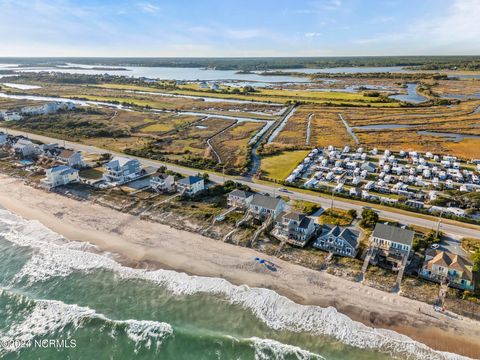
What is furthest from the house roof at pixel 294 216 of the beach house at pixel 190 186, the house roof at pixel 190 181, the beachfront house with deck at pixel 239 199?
the house roof at pixel 190 181

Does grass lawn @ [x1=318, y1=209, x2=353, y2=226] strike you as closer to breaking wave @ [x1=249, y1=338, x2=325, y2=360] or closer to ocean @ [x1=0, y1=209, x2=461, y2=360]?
ocean @ [x1=0, y1=209, x2=461, y2=360]

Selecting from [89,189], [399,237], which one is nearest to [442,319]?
[399,237]

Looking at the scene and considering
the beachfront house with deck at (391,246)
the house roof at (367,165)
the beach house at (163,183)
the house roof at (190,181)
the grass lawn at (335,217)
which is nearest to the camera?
the beachfront house with deck at (391,246)

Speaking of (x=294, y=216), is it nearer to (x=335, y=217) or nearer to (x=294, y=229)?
(x=294, y=229)

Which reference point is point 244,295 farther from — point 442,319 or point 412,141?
point 412,141

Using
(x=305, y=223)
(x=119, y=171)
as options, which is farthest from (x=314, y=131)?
(x=305, y=223)

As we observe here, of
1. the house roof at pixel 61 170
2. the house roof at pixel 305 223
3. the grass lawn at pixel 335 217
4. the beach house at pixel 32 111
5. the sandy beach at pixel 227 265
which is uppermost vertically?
the beach house at pixel 32 111

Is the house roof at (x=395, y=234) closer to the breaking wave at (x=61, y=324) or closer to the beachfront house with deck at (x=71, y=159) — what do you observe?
the breaking wave at (x=61, y=324)
